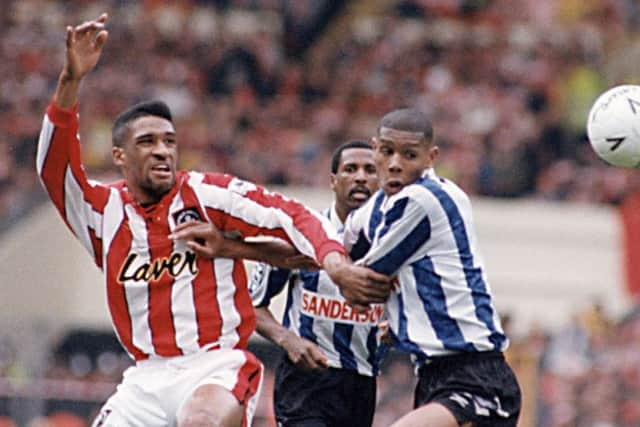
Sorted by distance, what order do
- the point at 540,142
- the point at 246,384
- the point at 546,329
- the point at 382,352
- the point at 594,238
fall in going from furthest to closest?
1. the point at 540,142
2. the point at 594,238
3. the point at 546,329
4. the point at 382,352
5. the point at 246,384

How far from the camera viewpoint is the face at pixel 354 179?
866 cm

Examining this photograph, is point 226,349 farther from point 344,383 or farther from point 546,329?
point 546,329

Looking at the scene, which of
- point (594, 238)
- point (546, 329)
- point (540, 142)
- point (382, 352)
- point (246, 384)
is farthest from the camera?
point (540, 142)

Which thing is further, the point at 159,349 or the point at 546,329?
the point at 546,329

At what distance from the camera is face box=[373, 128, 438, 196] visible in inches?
297

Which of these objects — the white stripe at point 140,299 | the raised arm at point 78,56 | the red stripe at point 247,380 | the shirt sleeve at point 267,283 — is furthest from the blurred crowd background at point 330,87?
the raised arm at point 78,56

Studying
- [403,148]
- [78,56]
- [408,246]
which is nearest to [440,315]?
[408,246]

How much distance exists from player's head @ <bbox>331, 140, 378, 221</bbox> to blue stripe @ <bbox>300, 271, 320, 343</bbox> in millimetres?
353

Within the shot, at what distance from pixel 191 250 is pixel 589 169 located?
12973 millimetres

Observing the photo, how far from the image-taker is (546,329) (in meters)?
17.3

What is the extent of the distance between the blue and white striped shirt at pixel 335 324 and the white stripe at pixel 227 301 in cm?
78

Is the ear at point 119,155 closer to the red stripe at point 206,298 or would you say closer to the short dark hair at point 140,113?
the short dark hair at point 140,113

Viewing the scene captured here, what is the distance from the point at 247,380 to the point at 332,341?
92 centimetres

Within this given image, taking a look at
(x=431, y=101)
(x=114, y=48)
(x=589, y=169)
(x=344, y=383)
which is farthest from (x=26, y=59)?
(x=344, y=383)
